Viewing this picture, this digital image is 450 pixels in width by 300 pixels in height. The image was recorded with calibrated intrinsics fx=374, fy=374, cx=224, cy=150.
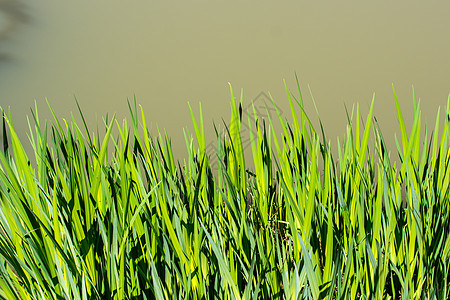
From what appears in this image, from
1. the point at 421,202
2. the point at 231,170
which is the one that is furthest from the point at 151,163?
the point at 421,202

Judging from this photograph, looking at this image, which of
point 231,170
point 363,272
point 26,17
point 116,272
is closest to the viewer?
point 116,272

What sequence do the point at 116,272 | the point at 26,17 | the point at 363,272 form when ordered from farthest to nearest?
the point at 26,17 < the point at 363,272 < the point at 116,272

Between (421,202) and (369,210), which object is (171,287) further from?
(421,202)

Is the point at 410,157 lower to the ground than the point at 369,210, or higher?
higher

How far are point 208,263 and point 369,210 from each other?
1.18 feet

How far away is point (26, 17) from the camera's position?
1588 millimetres

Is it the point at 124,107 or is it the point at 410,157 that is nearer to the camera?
the point at 410,157

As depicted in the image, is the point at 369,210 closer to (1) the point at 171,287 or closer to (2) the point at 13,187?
(1) the point at 171,287

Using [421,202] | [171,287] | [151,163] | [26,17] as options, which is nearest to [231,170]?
[151,163]

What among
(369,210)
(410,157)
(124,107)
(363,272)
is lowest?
(363,272)

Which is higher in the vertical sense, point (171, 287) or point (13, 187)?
point (13, 187)

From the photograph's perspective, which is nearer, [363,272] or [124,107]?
[363,272]

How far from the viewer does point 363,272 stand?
78 cm

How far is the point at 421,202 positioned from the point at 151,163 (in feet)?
1.94
